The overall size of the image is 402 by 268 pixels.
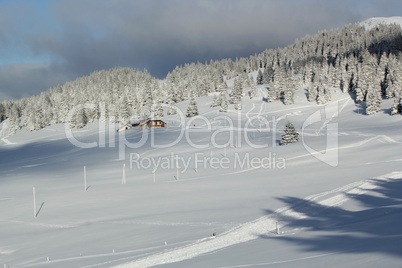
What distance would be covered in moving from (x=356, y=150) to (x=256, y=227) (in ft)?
87.4

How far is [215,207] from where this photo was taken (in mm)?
22047

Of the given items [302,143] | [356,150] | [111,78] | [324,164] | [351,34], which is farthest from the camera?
[351,34]

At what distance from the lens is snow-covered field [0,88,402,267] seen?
11.7 metres

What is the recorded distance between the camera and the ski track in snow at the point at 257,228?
13108mm

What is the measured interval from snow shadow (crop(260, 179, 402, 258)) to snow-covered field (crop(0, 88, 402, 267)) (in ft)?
0.16

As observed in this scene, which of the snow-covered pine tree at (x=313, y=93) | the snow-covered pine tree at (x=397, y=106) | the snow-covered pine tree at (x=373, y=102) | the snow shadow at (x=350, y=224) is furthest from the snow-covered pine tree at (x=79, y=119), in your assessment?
the snow shadow at (x=350, y=224)

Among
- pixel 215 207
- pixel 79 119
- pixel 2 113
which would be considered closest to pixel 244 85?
pixel 79 119

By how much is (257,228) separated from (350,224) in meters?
4.05

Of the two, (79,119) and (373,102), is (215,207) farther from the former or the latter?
(79,119)

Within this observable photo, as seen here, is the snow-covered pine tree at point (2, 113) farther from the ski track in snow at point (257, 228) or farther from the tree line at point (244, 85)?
the ski track in snow at point (257, 228)

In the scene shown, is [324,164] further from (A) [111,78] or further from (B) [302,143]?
(A) [111,78]

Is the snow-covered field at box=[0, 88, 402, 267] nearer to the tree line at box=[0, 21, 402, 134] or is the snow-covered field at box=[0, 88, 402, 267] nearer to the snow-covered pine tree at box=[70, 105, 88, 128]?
the tree line at box=[0, 21, 402, 134]

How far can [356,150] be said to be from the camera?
38938 millimetres

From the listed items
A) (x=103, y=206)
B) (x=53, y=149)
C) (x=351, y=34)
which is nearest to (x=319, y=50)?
(x=351, y=34)
